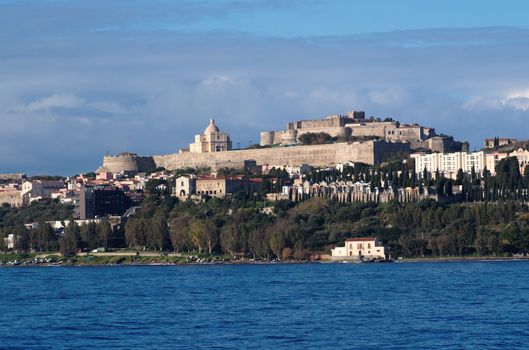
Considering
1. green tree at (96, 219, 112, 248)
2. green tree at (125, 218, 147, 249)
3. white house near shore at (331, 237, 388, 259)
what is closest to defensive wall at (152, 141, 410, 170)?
green tree at (96, 219, 112, 248)

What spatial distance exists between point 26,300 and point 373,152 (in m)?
57.2

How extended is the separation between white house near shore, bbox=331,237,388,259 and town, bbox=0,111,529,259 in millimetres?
62

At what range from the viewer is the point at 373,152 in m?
99.2

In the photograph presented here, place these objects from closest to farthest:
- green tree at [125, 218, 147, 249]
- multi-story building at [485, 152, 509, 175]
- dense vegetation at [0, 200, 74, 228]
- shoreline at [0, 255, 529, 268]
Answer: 1. shoreline at [0, 255, 529, 268]
2. green tree at [125, 218, 147, 249]
3. multi-story building at [485, 152, 509, 175]
4. dense vegetation at [0, 200, 74, 228]

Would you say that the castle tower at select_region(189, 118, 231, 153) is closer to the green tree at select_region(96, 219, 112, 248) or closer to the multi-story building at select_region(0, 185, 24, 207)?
the multi-story building at select_region(0, 185, 24, 207)

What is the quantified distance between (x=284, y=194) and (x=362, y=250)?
18.5 m

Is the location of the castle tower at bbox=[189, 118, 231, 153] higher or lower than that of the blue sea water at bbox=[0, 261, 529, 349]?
higher

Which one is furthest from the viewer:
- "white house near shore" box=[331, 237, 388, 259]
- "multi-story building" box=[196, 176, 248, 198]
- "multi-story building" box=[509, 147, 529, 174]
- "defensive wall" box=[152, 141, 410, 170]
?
"defensive wall" box=[152, 141, 410, 170]

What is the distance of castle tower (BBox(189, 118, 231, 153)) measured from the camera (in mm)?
113125

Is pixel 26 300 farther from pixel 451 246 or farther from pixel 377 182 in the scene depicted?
pixel 377 182

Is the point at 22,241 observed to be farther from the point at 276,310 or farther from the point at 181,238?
the point at 276,310

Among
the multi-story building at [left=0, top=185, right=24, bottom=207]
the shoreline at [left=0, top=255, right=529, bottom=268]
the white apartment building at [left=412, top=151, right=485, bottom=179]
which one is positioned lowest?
the shoreline at [left=0, top=255, right=529, bottom=268]

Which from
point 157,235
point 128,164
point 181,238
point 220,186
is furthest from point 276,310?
point 128,164

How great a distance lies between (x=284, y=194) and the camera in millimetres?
87375
